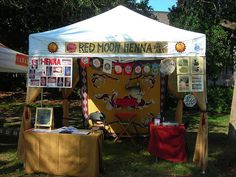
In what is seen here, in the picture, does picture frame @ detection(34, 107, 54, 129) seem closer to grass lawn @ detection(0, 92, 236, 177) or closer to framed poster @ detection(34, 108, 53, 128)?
framed poster @ detection(34, 108, 53, 128)

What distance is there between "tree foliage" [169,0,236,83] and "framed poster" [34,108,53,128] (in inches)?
304

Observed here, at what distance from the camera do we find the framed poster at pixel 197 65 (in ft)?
29.5

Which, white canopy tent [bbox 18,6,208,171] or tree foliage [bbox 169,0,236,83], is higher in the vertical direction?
tree foliage [bbox 169,0,236,83]

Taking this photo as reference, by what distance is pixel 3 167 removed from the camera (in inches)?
354

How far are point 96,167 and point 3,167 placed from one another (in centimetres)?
205

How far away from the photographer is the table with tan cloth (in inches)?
320

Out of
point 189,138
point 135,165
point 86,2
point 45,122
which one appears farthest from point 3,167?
point 86,2

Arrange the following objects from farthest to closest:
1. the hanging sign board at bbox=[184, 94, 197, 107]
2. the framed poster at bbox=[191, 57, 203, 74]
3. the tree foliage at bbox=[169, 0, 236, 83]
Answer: the tree foliage at bbox=[169, 0, 236, 83] → the hanging sign board at bbox=[184, 94, 197, 107] → the framed poster at bbox=[191, 57, 203, 74]

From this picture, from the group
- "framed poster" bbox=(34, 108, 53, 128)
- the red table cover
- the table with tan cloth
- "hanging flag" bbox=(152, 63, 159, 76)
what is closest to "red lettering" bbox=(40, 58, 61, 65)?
"framed poster" bbox=(34, 108, 53, 128)

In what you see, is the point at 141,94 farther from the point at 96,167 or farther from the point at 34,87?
the point at 96,167

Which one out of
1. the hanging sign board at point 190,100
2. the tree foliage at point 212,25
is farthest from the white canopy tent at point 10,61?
the tree foliage at point 212,25

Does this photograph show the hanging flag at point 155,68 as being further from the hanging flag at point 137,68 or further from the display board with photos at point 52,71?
the display board with photos at point 52,71

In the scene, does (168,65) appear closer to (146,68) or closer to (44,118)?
(146,68)

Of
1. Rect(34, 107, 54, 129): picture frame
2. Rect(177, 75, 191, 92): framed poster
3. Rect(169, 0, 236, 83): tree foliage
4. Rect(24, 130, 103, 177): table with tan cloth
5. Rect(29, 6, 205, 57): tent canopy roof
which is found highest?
Rect(169, 0, 236, 83): tree foliage
